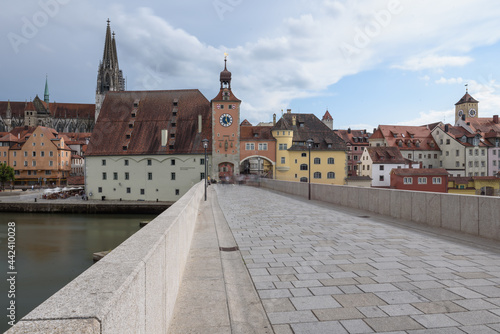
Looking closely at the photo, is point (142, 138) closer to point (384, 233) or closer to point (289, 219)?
point (289, 219)

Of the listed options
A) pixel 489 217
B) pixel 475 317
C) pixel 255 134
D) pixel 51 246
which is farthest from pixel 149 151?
pixel 475 317

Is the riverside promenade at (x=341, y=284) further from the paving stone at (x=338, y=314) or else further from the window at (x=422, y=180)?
the window at (x=422, y=180)

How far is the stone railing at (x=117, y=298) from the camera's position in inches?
64.2

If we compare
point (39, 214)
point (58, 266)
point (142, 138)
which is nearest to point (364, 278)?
point (58, 266)

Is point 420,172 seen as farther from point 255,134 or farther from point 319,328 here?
point 319,328

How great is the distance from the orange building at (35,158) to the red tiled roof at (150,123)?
26.9 m

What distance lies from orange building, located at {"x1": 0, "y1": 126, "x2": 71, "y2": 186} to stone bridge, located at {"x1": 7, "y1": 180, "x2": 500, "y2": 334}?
84698 mm

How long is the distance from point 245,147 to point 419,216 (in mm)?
50860

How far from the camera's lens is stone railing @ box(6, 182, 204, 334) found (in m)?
1.63

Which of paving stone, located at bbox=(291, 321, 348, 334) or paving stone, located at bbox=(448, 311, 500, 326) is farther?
paving stone, located at bbox=(448, 311, 500, 326)

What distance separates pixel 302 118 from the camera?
2721 inches

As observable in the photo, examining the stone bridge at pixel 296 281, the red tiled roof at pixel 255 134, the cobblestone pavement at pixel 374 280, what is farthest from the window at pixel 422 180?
the cobblestone pavement at pixel 374 280

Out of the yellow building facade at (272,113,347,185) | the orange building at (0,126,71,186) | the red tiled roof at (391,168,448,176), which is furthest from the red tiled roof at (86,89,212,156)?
the red tiled roof at (391,168,448,176)

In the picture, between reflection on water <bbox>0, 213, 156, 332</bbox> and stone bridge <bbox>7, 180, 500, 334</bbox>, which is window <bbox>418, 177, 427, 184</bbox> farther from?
stone bridge <bbox>7, 180, 500, 334</bbox>
